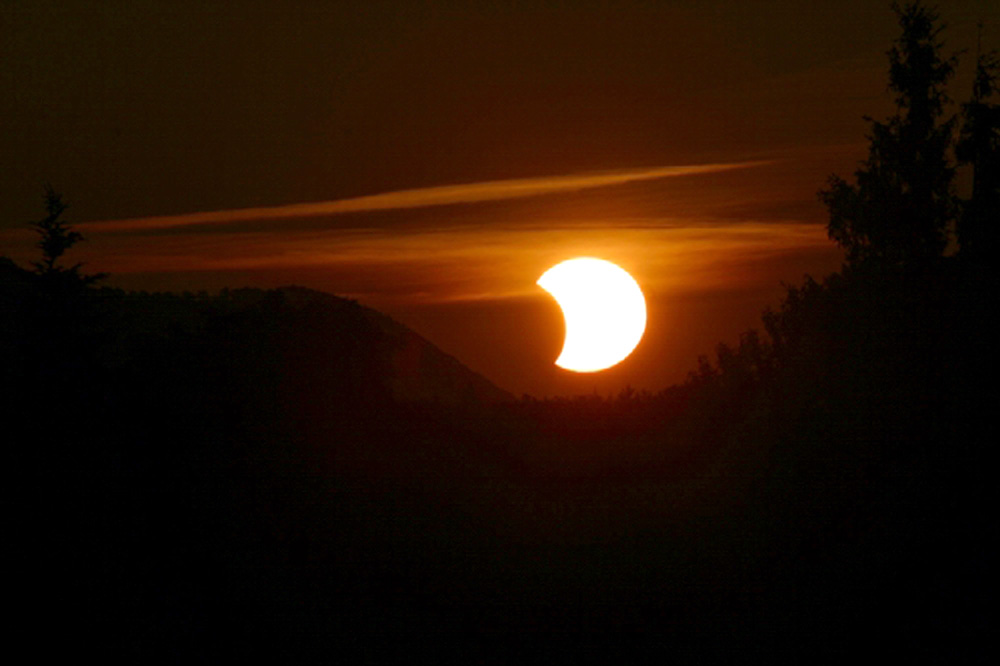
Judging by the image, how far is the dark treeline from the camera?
1858 cm

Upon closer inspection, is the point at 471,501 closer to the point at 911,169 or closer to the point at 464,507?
the point at 464,507

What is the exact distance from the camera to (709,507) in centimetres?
2144

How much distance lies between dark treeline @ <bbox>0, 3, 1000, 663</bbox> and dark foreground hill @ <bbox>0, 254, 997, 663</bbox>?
4 centimetres

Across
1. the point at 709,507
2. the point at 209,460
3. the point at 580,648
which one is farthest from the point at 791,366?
the point at 209,460

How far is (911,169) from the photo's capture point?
41.3m

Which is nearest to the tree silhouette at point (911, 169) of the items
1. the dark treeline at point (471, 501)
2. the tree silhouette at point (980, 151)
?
the tree silhouette at point (980, 151)

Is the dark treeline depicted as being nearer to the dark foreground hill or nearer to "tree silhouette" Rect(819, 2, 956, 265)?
the dark foreground hill

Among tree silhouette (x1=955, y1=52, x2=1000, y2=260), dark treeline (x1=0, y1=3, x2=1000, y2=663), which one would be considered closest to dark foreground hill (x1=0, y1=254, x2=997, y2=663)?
dark treeline (x1=0, y1=3, x2=1000, y2=663)

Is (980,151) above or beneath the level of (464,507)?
above

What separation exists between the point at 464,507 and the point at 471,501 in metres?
0.22

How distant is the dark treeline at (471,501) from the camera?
61.0 ft

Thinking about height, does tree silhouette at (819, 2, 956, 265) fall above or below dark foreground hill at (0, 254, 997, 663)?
above

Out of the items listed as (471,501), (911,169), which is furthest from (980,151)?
(471,501)

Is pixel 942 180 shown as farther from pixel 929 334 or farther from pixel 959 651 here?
pixel 959 651
